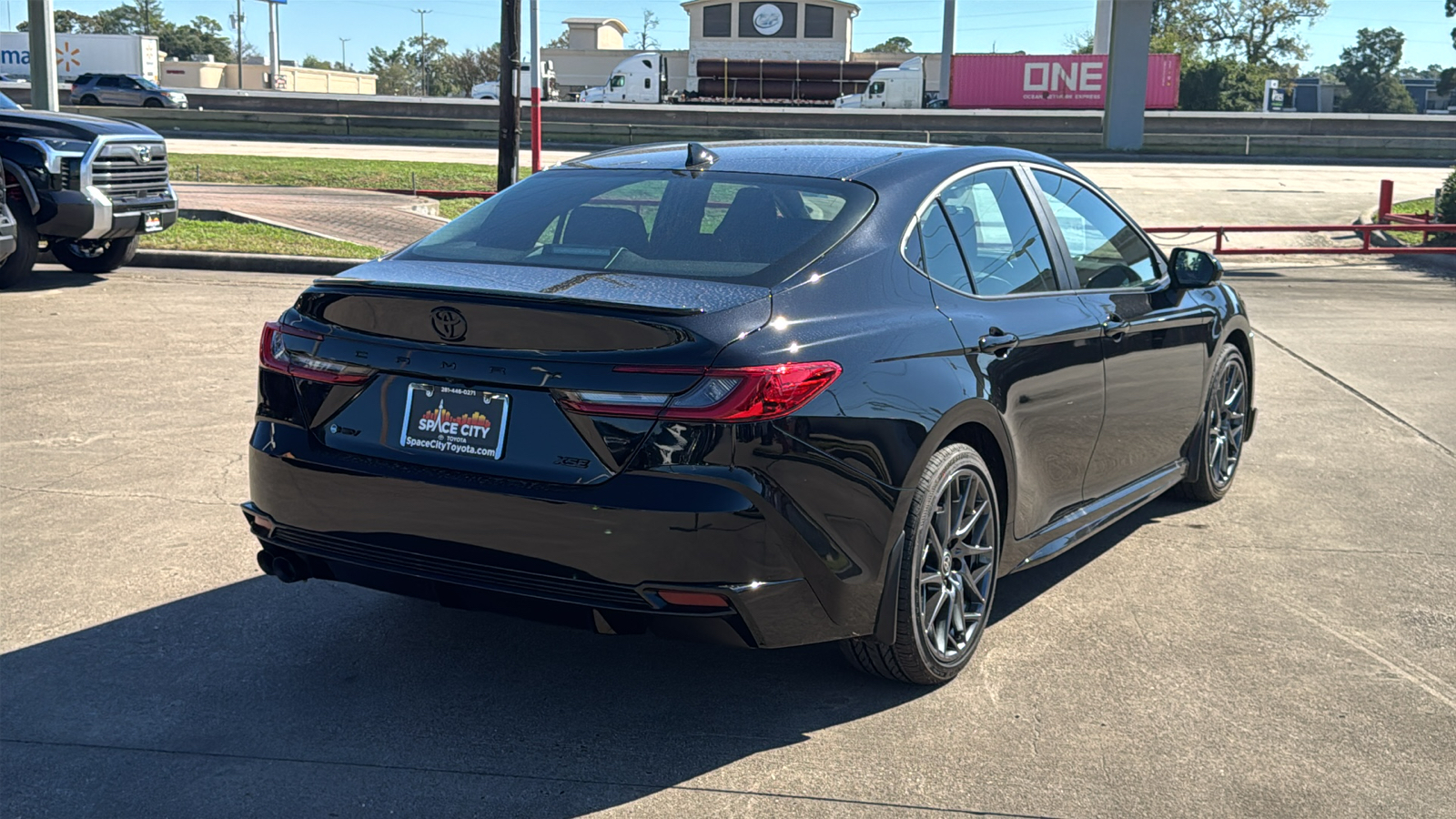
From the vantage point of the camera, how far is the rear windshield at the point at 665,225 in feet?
13.2

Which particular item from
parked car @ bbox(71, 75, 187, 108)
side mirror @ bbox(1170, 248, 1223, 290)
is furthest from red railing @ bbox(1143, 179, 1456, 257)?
parked car @ bbox(71, 75, 187, 108)

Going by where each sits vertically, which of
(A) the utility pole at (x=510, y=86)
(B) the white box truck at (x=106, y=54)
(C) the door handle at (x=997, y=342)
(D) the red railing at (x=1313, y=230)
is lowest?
(D) the red railing at (x=1313, y=230)

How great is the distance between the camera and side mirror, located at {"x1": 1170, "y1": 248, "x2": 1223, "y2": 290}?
5.70 meters

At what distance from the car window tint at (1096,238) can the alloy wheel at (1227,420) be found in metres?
0.90

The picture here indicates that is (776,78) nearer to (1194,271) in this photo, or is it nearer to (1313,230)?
(1313,230)

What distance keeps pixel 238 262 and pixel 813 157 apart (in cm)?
1176

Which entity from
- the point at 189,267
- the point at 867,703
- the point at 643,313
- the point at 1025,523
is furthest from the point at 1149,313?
the point at 189,267

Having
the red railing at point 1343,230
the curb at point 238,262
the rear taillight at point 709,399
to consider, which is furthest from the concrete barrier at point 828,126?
the rear taillight at point 709,399

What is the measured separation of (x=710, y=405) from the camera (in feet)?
11.2

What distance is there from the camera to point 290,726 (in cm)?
384

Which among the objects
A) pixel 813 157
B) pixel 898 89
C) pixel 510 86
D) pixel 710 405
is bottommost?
pixel 710 405

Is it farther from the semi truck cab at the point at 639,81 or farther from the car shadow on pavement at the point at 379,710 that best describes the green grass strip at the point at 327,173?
the semi truck cab at the point at 639,81

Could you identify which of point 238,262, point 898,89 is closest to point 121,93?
point 898,89

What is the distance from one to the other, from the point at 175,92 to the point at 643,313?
54.7 metres
